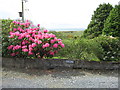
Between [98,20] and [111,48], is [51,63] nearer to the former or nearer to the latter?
[111,48]

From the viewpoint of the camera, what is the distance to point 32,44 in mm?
5012

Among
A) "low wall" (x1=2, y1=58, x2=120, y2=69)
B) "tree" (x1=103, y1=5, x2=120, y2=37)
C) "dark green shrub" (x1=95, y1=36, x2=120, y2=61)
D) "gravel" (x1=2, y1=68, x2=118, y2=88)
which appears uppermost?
"tree" (x1=103, y1=5, x2=120, y2=37)

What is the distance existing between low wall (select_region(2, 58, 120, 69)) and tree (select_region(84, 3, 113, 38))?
4713 mm

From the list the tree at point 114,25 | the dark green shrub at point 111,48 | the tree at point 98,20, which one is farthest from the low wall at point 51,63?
the tree at point 98,20

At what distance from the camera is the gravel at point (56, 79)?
3988 mm

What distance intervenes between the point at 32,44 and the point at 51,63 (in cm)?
103

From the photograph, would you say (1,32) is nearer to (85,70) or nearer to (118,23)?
(85,70)

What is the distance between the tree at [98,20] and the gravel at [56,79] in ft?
16.5

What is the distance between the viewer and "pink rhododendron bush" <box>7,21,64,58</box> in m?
5.03

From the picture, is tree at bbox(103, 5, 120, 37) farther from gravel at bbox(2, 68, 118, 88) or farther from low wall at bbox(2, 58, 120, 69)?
gravel at bbox(2, 68, 118, 88)

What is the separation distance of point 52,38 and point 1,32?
2.21 metres

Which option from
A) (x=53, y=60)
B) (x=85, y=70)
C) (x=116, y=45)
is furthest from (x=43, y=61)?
(x=116, y=45)

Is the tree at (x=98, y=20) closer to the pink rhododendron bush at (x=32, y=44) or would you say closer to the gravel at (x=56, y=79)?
the gravel at (x=56, y=79)

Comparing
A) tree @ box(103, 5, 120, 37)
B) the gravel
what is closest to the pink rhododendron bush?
the gravel
